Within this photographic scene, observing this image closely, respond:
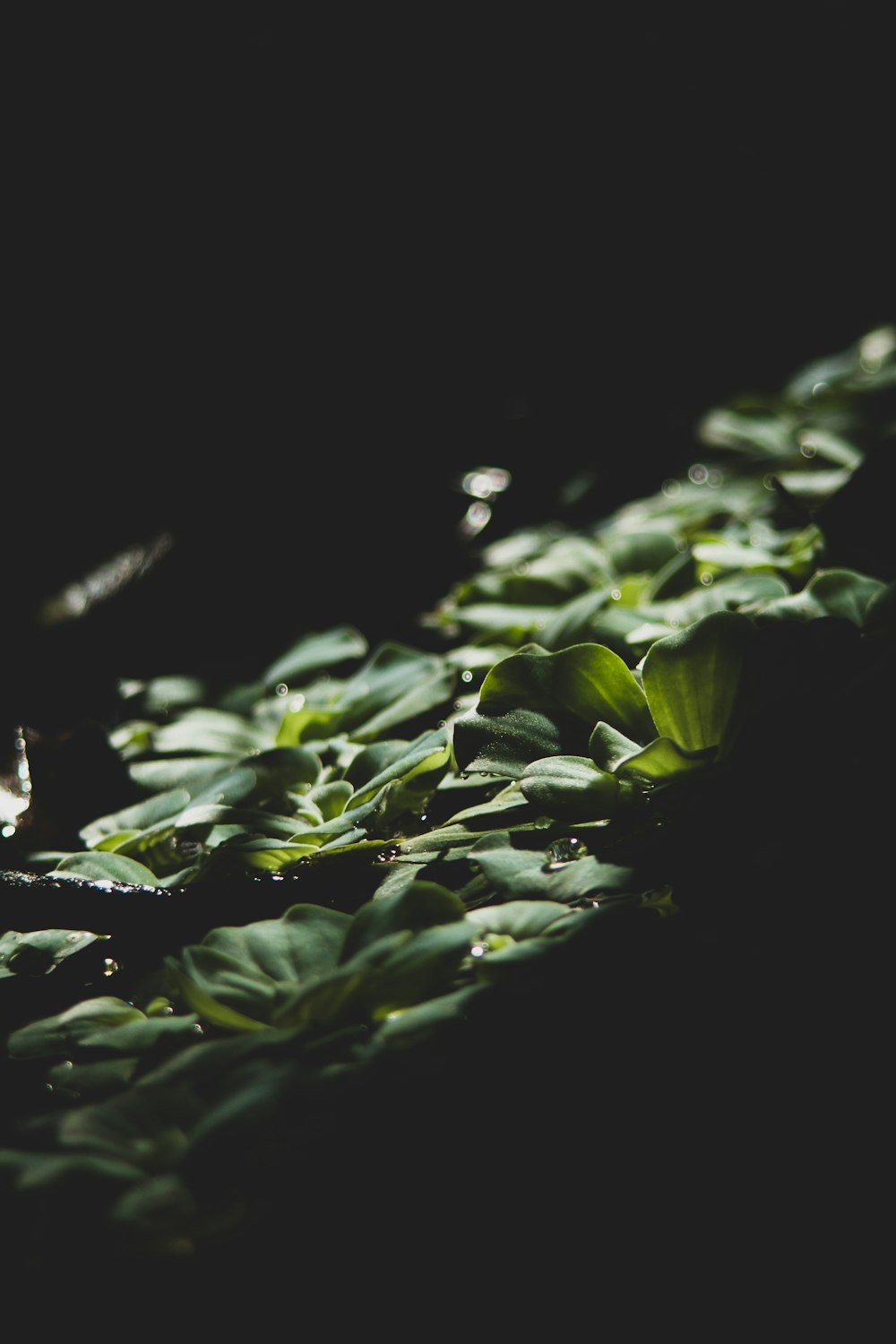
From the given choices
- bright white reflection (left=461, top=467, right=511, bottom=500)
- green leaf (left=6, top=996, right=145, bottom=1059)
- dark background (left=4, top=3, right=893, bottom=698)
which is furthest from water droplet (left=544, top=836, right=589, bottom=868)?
bright white reflection (left=461, top=467, right=511, bottom=500)

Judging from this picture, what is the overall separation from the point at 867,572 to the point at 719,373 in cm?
183

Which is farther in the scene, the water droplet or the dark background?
the dark background

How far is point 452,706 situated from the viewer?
1.11 meters

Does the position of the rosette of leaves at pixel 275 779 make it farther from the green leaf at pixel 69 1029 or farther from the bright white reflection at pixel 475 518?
the bright white reflection at pixel 475 518

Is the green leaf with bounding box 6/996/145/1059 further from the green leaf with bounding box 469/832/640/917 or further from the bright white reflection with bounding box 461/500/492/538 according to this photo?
the bright white reflection with bounding box 461/500/492/538

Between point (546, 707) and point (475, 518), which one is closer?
point (546, 707)

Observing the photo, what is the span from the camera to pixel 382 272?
2.92m

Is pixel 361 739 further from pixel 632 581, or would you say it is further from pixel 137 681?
pixel 137 681

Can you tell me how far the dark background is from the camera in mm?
1906

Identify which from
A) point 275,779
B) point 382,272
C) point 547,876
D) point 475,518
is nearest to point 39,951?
point 275,779

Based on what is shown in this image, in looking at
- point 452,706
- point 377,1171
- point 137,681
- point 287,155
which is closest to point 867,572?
point 452,706

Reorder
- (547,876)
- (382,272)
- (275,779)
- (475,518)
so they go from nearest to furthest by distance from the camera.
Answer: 1. (547,876)
2. (275,779)
3. (475,518)
4. (382,272)

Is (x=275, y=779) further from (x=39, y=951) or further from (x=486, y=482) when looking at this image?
(x=486, y=482)

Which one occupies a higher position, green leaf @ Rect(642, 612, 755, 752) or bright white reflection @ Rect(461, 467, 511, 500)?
green leaf @ Rect(642, 612, 755, 752)
